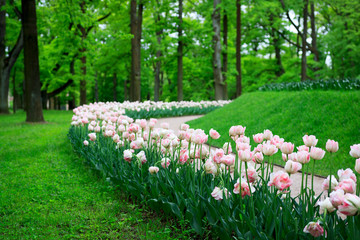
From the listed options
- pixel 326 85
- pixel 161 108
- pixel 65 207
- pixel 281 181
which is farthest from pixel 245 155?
pixel 161 108

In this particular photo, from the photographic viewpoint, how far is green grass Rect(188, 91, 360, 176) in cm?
622

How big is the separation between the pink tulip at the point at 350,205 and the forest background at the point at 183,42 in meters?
12.2

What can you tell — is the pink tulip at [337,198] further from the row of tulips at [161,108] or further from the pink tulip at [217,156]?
the row of tulips at [161,108]

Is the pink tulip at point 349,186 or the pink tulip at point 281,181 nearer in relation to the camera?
the pink tulip at point 349,186

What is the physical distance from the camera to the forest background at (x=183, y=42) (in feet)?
55.1

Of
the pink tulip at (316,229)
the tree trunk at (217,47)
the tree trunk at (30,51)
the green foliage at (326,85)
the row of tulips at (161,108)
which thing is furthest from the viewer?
the tree trunk at (217,47)

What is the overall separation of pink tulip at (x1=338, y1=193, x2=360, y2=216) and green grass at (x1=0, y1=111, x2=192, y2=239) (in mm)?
1661

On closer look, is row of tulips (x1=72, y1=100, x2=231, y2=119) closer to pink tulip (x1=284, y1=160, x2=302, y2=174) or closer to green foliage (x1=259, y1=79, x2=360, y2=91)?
green foliage (x1=259, y1=79, x2=360, y2=91)

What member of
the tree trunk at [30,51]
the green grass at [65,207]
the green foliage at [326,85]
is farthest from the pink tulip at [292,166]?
the tree trunk at [30,51]

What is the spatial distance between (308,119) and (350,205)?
264 inches

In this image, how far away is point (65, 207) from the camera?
3.84 metres

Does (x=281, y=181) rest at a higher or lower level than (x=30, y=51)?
lower

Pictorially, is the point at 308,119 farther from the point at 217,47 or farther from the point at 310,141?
the point at 217,47

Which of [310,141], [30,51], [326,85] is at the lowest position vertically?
[310,141]
